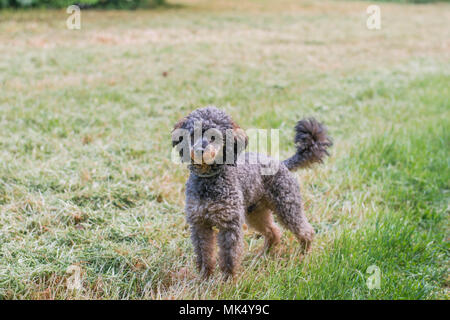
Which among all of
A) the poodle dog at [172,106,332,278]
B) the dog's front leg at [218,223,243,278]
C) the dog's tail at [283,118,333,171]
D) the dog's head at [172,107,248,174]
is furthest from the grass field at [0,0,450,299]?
the dog's head at [172,107,248,174]

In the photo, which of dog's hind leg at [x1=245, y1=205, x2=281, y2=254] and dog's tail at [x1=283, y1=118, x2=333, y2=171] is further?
dog's hind leg at [x1=245, y1=205, x2=281, y2=254]

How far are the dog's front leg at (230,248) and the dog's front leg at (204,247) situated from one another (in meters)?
0.07

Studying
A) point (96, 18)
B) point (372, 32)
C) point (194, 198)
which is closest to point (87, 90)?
point (194, 198)

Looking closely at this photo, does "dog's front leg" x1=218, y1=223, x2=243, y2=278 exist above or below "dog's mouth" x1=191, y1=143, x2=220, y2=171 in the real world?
below

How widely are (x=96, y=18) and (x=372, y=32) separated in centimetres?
961

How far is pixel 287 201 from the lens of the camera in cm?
321

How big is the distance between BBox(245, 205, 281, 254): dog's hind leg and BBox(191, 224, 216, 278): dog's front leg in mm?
502

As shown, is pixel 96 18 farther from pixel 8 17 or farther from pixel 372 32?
pixel 372 32

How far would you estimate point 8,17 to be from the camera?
12.8 m

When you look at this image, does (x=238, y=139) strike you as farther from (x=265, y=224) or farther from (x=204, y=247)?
(x=265, y=224)

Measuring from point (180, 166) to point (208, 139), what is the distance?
218cm

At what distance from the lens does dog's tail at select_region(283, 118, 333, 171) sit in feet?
10.7

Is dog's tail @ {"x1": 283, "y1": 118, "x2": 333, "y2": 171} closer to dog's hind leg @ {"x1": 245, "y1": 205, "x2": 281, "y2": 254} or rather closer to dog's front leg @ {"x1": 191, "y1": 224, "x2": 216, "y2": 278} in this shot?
dog's hind leg @ {"x1": 245, "y1": 205, "x2": 281, "y2": 254}

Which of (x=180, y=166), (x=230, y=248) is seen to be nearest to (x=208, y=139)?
(x=230, y=248)
